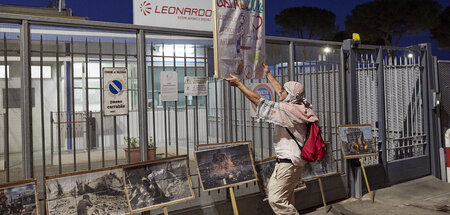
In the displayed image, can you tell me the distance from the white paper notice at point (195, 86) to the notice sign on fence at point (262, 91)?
2.55 feet

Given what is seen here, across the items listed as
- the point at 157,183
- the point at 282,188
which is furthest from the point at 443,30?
the point at 157,183

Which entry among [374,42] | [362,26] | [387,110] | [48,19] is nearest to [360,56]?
[387,110]

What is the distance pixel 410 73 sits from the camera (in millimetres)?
7348

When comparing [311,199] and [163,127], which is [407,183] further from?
[163,127]

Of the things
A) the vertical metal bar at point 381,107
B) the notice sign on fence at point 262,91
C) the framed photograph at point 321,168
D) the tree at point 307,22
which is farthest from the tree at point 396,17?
the notice sign on fence at point 262,91

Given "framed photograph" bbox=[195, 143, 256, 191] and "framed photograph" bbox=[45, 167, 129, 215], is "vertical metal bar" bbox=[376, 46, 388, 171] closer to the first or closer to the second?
"framed photograph" bbox=[195, 143, 256, 191]

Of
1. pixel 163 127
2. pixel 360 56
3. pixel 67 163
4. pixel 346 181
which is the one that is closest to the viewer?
pixel 67 163

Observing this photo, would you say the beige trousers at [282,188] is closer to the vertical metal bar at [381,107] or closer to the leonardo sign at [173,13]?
the vertical metal bar at [381,107]

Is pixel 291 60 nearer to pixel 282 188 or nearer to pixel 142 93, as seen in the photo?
pixel 282 188

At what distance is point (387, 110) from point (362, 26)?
20.5 meters

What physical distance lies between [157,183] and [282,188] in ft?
4.27

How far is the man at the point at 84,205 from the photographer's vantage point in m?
3.47

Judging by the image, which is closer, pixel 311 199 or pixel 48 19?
pixel 48 19

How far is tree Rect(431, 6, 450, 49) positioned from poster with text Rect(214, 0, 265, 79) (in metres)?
24.0
